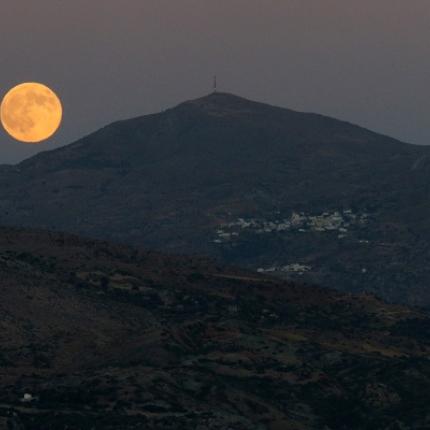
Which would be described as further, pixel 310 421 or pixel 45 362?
pixel 45 362

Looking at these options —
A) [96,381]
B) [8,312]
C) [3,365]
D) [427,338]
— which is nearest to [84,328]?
[8,312]

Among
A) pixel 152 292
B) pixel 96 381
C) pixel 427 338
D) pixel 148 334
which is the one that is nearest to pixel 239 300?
pixel 152 292

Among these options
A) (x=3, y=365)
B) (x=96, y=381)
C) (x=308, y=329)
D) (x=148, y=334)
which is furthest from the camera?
(x=308, y=329)

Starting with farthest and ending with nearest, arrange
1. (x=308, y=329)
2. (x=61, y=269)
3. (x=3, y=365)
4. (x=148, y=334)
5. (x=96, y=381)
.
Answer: (x=61, y=269), (x=308, y=329), (x=148, y=334), (x=3, y=365), (x=96, y=381)

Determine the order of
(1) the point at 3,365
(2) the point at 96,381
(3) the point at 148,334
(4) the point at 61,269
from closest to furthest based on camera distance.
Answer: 1. (2) the point at 96,381
2. (1) the point at 3,365
3. (3) the point at 148,334
4. (4) the point at 61,269

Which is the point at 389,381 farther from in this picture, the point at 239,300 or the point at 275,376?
the point at 239,300

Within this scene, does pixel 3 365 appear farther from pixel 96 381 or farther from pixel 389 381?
pixel 389 381
